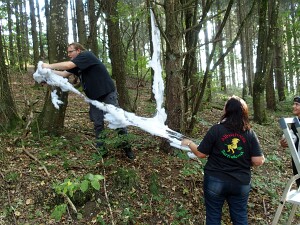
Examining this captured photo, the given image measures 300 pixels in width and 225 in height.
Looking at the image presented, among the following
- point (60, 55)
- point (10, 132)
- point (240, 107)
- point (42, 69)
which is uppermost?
point (60, 55)

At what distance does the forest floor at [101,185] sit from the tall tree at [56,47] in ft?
0.92

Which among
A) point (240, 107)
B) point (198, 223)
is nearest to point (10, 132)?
point (198, 223)

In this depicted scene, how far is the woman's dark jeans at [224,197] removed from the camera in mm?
3109

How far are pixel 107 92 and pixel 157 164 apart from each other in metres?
1.45

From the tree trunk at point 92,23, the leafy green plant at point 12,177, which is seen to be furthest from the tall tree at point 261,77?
the leafy green plant at point 12,177

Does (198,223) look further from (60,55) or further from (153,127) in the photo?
(60,55)

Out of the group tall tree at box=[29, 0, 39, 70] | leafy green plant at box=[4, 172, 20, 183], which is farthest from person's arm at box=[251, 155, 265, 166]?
tall tree at box=[29, 0, 39, 70]

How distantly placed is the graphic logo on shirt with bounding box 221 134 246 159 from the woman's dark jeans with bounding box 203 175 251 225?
300mm

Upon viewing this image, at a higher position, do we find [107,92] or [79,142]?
[107,92]

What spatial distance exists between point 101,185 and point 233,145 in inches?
82.9

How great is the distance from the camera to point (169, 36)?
4930 millimetres

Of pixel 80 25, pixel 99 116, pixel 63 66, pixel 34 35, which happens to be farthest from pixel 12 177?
pixel 34 35

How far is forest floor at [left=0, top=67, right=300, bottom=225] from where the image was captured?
3.78 meters

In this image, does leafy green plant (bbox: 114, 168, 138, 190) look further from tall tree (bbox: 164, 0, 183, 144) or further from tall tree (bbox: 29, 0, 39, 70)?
tall tree (bbox: 29, 0, 39, 70)
